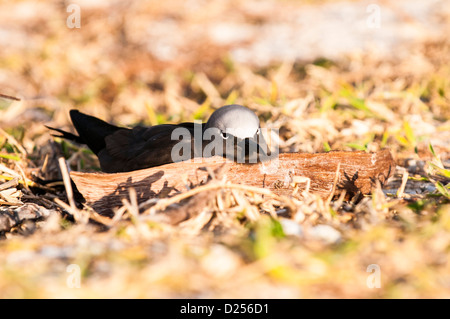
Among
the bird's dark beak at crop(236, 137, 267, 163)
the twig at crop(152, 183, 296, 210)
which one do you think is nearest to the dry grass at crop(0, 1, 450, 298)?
the twig at crop(152, 183, 296, 210)

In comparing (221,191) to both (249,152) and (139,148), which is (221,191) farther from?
(139,148)

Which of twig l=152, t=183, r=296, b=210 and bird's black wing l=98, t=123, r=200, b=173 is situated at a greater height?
bird's black wing l=98, t=123, r=200, b=173

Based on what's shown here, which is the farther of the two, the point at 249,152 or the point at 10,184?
the point at 10,184

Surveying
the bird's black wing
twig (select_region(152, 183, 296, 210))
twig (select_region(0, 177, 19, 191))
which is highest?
the bird's black wing

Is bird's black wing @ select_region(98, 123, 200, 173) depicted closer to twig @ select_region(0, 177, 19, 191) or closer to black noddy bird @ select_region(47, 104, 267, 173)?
black noddy bird @ select_region(47, 104, 267, 173)

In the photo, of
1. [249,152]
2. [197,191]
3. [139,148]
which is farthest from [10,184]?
[249,152]
